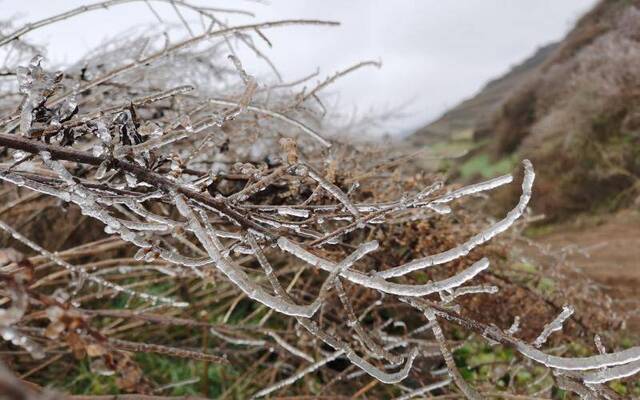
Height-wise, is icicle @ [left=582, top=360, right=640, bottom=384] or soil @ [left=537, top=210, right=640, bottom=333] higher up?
icicle @ [left=582, top=360, right=640, bottom=384]

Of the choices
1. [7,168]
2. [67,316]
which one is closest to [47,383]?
[7,168]

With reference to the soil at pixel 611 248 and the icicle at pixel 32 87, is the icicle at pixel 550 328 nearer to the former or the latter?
the icicle at pixel 32 87

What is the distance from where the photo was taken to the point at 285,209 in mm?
1069

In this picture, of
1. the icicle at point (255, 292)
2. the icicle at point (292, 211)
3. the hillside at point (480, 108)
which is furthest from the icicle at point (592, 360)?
Answer: the hillside at point (480, 108)

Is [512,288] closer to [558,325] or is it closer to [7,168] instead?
[558,325]

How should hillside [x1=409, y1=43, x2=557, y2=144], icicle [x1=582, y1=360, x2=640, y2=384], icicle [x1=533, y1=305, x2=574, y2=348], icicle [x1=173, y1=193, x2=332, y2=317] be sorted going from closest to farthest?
1. icicle [x1=173, y1=193, x2=332, y2=317]
2. icicle [x1=582, y1=360, x2=640, y2=384]
3. icicle [x1=533, y1=305, x2=574, y2=348]
4. hillside [x1=409, y1=43, x2=557, y2=144]

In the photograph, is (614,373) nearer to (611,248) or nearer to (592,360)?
(592,360)

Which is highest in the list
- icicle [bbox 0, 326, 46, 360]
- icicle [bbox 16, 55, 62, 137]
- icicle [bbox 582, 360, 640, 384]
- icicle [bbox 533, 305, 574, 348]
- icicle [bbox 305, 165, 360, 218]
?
icicle [bbox 16, 55, 62, 137]

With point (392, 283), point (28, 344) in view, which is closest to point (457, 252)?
point (392, 283)

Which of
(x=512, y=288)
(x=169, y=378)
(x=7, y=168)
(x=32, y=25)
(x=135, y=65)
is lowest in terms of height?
(x=169, y=378)

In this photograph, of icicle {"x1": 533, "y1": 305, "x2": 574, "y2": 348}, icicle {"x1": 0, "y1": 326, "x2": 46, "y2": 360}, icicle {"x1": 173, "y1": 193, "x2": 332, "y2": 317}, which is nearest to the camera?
icicle {"x1": 0, "y1": 326, "x2": 46, "y2": 360}

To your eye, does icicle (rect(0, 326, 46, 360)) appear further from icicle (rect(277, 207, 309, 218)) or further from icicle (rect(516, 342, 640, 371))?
icicle (rect(516, 342, 640, 371))

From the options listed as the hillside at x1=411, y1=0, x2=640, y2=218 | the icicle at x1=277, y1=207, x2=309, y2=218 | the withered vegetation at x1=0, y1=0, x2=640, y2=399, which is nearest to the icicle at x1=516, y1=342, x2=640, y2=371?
the withered vegetation at x1=0, y1=0, x2=640, y2=399

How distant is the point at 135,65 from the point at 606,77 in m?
11.5
